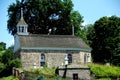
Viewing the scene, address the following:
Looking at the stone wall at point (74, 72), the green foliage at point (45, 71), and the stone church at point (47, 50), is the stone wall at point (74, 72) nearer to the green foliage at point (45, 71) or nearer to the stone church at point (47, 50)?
the green foliage at point (45, 71)

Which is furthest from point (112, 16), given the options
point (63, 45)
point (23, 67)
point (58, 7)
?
point (23, 67)

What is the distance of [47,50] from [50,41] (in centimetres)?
235

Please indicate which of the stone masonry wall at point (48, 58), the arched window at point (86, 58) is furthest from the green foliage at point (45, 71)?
the arched window at point (86, 58)

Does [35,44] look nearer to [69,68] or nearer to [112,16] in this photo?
[69,68]

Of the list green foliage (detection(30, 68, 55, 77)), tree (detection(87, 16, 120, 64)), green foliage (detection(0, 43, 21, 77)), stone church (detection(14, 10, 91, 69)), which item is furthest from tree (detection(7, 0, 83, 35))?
green foliage (detection(30, 68, 55, 77))

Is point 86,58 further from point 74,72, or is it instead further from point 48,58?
point 74,72

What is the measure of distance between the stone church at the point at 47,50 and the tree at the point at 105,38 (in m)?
20.6

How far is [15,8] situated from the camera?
80.6m

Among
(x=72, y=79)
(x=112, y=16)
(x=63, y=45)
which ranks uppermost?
(x=112, y=16)

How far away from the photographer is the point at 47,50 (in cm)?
5794

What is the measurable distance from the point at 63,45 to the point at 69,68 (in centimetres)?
832

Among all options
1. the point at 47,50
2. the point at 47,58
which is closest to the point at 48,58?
the point at 47,58

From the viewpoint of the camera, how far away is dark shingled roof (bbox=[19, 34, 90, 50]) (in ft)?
189

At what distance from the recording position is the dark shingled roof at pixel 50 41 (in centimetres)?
5769
